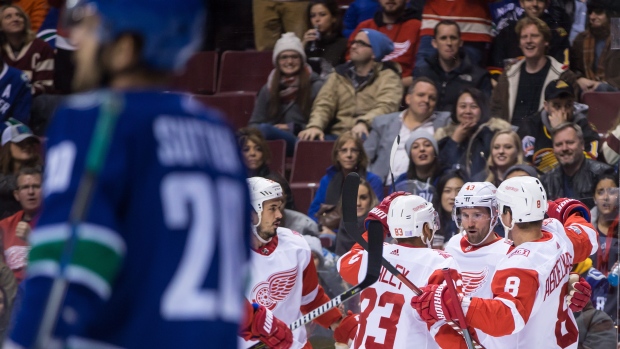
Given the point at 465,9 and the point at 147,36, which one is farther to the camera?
the point at 465,9

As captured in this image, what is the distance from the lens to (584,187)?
5.09 m

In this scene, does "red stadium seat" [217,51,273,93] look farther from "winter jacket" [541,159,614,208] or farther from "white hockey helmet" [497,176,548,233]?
"white hockey helmet" [497,176,548,233]

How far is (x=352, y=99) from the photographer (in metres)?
6.27

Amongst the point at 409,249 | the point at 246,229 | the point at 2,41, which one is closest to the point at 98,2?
the point at 246,229

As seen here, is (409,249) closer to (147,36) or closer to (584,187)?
(584,187)

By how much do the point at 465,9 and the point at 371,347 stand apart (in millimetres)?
2804

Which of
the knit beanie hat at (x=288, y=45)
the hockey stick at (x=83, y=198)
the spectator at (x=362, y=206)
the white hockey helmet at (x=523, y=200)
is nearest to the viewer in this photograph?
the hockey stick at (x=83, y=198)

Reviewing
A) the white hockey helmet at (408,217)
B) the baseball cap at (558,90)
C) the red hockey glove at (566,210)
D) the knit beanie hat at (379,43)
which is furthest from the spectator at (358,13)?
the white hockey helmet at (408,217)

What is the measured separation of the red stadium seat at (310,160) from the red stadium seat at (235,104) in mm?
427

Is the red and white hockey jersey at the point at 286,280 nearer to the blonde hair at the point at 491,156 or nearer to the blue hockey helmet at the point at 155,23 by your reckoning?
the blonde hair at the point at 491,156

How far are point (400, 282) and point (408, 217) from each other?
0.78ft

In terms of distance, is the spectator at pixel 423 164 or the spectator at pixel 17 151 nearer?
the spectator at pixel 423 164

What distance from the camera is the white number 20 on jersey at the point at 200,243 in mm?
1476

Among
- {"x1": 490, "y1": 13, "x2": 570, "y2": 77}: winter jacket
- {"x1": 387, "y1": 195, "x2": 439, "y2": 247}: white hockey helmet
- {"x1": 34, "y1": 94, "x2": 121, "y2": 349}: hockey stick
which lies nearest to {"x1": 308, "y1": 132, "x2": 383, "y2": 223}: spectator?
{"x1": 490, "y1": 13, "x2": 570, "y2": 77}: winter jacket
